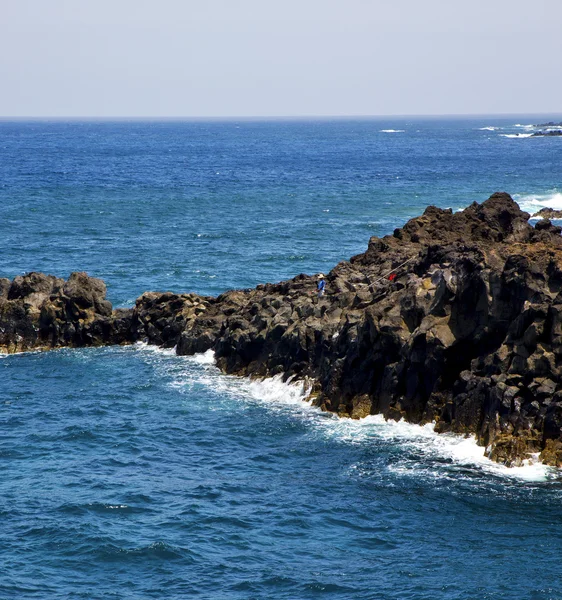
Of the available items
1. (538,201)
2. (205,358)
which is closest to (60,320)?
(205,358)

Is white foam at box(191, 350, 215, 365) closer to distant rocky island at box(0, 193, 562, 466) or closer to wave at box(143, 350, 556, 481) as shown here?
wave at box(143, 350, 556, 481)

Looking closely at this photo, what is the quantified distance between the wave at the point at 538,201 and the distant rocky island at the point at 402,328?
145 ft

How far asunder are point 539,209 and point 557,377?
210 feet

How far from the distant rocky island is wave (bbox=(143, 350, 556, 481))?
0.54 meters

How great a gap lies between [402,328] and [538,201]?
6888 centimetres

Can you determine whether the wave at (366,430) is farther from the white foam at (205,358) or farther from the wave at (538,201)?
the wave at (538,201)

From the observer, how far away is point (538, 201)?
10144 cm

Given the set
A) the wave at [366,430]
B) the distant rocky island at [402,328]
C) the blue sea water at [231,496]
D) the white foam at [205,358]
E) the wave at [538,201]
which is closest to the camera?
the blue sea water at [231,496]

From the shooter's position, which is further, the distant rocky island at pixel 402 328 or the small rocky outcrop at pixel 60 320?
the small rocky outcrop at pixel 60 320

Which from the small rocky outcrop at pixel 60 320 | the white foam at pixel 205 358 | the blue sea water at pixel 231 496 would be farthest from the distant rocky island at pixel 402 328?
the blue sea water at pixel 231 496

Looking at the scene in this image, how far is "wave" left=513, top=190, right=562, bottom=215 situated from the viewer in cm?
9562

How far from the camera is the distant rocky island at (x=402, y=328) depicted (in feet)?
112

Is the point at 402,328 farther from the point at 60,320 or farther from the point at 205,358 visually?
the point at 60,320

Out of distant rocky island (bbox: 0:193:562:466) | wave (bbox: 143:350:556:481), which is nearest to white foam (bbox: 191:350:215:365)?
wave (bbox: 143:350:556:481)
